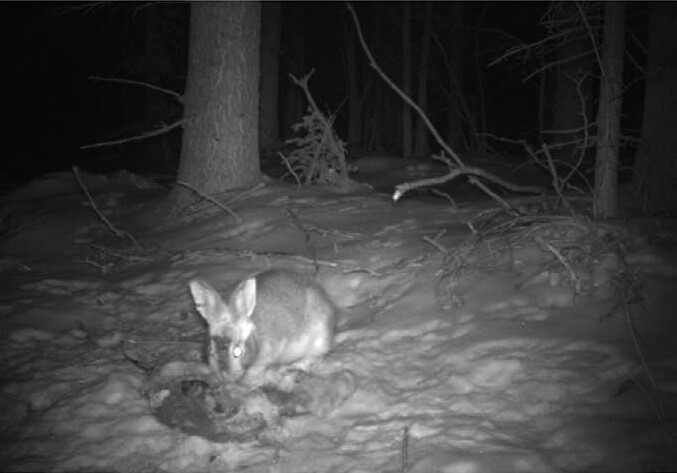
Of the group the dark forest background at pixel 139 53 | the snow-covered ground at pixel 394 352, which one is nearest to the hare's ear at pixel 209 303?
the snow-covered ground at pixel 394 352

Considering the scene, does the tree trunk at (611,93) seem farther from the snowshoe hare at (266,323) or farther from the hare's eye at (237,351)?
the hare's eye at (237,351)

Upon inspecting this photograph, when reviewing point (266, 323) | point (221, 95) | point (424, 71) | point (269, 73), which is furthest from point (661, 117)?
point (424, 71)

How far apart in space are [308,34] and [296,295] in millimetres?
31889

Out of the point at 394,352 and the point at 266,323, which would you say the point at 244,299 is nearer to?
the point at 266,323

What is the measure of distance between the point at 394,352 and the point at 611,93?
3707 millimetres

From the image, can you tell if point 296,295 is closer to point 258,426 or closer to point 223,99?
point 258,426

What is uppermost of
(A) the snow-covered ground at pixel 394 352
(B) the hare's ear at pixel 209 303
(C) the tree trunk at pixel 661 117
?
(C) the tree trunk at pixel 661 117

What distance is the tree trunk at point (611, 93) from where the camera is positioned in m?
5.72

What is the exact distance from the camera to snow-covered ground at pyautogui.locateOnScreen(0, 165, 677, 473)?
133 inches

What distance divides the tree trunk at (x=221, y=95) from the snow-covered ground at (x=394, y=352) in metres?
1.79

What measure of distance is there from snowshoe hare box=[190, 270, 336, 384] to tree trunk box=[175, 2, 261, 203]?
4.47m

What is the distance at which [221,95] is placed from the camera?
29.2ft

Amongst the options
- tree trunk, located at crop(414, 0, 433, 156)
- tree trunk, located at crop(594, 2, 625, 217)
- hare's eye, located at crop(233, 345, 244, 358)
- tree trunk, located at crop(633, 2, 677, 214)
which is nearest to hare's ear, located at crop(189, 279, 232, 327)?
hare's eye, located at crop(233, 345, 244, 358)

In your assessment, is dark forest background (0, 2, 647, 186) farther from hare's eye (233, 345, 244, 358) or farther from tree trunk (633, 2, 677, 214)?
hare's eye (233, 345, 244, 358)
